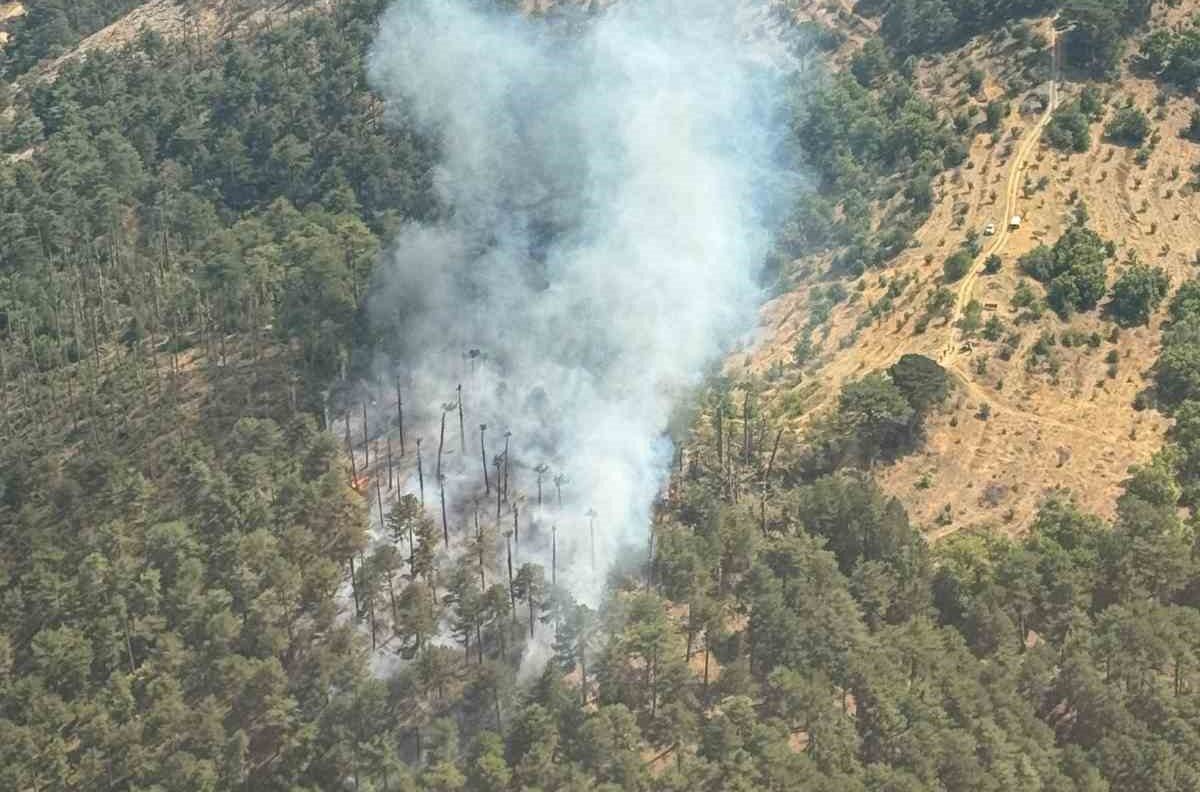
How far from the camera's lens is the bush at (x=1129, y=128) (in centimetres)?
10719

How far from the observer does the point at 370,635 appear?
2773 inches

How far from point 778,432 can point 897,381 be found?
8.45 meters

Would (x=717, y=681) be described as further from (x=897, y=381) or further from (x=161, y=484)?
(x=161, y=484)

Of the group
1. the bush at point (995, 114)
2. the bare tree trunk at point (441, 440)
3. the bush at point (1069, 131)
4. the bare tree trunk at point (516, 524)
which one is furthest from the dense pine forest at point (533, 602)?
the bush at point (1069, 131)

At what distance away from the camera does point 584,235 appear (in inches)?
3762

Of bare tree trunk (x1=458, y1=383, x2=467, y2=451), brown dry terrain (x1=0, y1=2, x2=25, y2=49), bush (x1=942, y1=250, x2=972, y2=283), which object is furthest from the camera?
brown dry terrain (x1=0, y1=2, x2=25, y2=49)

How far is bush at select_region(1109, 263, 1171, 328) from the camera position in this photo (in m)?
90.8

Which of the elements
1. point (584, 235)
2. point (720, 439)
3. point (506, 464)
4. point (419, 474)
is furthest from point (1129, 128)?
point (419, 474)

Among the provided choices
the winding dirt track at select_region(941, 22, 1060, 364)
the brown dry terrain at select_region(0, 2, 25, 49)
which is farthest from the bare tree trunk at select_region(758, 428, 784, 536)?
the brown dry terrain at select_region(0, 2, 25, 49)

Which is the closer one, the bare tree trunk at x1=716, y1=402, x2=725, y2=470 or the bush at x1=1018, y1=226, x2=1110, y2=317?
the bare tree trunk at x1=716, y1=402, x2=725, y2=470

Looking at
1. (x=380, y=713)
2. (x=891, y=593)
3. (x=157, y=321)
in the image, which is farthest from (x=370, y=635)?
(x=157, y=321)

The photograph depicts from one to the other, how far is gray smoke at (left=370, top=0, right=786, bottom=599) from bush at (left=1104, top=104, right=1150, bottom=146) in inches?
1143

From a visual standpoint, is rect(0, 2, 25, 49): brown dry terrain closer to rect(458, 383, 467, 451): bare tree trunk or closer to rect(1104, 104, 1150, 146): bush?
rect(458, 383, 467, 451): bare tree trunk

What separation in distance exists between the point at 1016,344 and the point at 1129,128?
3071 cm
